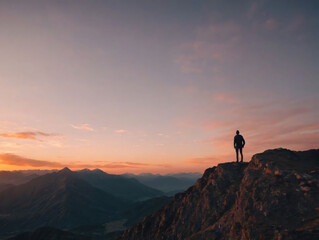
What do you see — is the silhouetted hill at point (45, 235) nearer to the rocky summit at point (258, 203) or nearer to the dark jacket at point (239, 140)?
the rocky summit at point (258, 203)

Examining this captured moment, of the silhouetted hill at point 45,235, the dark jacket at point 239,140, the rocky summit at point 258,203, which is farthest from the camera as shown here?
the silhouetted hill at point 45,235

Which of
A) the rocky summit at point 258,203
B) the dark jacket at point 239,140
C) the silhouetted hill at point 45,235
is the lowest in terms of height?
the silhouetted hill at point 45,235

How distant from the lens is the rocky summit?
1500 centimetres

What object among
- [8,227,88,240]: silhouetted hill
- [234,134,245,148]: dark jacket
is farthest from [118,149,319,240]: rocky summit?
[8,227,88,240]: silhouetted hill

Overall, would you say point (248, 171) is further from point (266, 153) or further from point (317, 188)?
point (317, 188)

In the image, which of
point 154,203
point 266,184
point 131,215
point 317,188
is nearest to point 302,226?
point 317,188

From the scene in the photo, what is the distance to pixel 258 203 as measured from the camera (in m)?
17.6

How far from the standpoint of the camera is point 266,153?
24359 mm

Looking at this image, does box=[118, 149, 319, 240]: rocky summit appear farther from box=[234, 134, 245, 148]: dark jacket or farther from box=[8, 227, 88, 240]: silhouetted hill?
box=[8, 227, 88, 240]: silhouetted hill

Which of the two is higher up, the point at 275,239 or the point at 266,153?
the point at 266,153

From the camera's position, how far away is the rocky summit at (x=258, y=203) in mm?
15000

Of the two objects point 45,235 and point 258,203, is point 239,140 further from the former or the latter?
point 45,235

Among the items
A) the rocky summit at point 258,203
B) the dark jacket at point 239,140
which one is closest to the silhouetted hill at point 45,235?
the rocky summit at point 258,203

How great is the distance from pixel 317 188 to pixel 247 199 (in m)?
5.37
